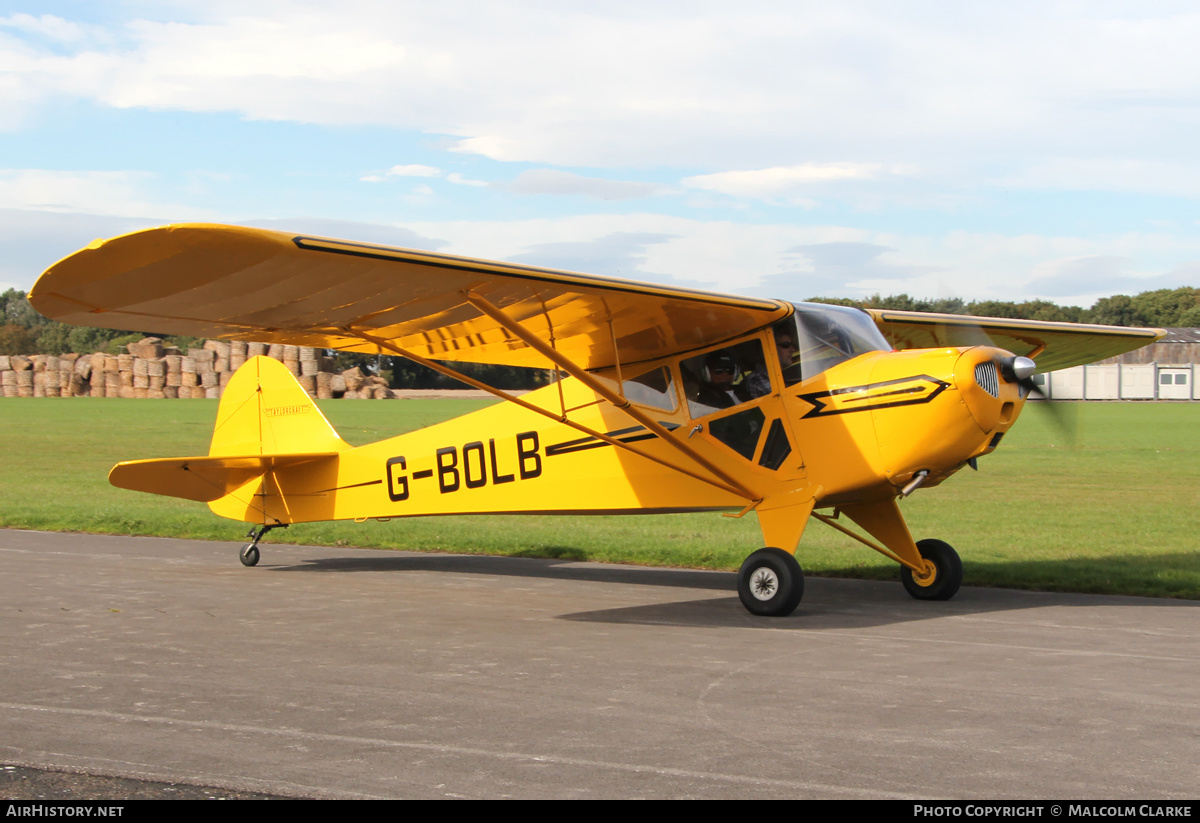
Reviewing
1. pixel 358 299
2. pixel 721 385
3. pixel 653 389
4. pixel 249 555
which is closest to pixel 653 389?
pixel 653 389

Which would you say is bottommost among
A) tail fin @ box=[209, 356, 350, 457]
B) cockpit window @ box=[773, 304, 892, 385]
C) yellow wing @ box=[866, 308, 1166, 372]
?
tail fin @ box=[209, 356, 350, 457]

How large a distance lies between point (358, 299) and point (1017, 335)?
22.8 feet

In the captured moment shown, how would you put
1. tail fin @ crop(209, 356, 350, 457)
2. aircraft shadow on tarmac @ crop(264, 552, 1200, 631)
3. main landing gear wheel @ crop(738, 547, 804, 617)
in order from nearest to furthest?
main landing gear wheel @ crop(738, 547, 804, 617)
aircraft shadow on tarmac @ crop(264, 552, 1200, 631)
tail fin @ crop(209, 356, 350, 457)

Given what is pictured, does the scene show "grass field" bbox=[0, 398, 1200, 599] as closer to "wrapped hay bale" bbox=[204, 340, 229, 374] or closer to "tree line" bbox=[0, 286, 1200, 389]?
"wrapped hay bale" bbox=[204, 340, 229, 374]

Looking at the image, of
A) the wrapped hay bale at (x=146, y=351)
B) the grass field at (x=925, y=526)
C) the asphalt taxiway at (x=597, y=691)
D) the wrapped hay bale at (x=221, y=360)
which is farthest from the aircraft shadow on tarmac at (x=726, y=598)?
the wrapped hay bale at (x=146, y=351)

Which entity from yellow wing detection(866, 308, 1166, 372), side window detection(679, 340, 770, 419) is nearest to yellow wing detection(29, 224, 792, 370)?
side window detection(679, 340, 770, 419)

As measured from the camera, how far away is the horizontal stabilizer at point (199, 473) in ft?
36.0

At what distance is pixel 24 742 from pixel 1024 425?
51180mm

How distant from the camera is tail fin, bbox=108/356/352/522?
12062mm

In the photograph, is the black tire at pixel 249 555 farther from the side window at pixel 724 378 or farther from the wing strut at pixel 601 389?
the side window at pixel 724 378

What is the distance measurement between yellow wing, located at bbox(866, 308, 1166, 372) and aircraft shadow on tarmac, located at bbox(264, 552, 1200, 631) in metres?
2.65

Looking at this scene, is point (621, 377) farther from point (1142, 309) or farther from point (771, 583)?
point (1142, 309)

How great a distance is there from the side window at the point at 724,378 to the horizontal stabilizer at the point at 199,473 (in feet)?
15.3

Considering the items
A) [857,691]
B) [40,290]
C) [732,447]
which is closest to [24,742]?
[40,290]
